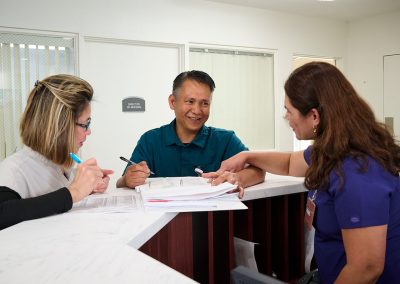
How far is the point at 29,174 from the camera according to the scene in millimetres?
1209

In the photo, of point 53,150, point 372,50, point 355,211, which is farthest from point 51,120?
point 372,50

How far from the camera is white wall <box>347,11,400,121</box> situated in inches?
190

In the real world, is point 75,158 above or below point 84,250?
above

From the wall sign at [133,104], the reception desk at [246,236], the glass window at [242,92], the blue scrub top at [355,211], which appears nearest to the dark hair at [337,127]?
the blue scrub top at [355,211]

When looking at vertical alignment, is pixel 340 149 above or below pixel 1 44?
below

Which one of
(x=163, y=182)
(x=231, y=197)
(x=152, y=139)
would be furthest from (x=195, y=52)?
(x=231, y=197)

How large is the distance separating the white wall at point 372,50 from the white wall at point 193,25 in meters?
0.17

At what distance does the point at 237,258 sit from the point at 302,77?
26.9 inches

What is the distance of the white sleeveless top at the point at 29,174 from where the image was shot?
114 cm

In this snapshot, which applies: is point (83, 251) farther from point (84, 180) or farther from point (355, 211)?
point (355, 211)

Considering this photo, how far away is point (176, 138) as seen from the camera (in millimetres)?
1990

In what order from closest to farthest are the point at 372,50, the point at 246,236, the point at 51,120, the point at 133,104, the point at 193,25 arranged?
1. the point at 51,120
2. the point at 246,236
3. the point at 133,104
4. the point at 193,25
5. the point at 372,50

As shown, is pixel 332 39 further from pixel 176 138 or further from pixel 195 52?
pixel 176 138

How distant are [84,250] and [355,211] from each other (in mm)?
663
